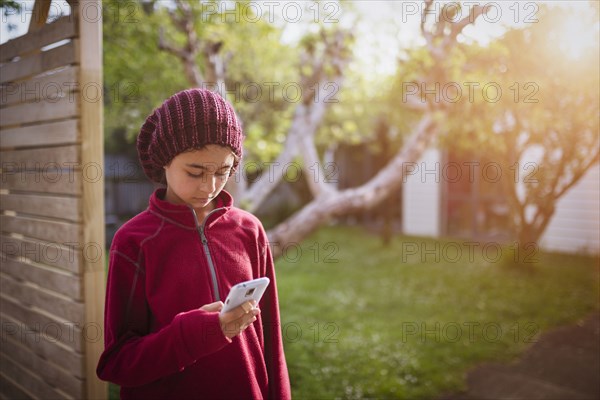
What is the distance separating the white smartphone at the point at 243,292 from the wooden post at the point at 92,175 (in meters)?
1.24

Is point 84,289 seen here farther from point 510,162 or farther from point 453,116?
point 510,162

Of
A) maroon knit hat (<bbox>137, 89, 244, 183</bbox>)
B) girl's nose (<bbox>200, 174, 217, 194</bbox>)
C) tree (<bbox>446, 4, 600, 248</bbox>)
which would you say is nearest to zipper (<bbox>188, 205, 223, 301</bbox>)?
girl's nose (<bbox>200, 174, 217, 194</bbox>)

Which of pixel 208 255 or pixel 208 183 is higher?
pixel 208 183

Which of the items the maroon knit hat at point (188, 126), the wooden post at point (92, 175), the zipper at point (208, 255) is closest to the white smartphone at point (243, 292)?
the zipper at point (208, 255)

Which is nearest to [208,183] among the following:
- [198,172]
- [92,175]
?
[198,172]

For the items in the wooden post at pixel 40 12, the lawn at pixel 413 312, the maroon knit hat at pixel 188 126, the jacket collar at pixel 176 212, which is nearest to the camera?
Result: the maroon knit hat at pixel 188 126

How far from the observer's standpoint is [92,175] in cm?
236

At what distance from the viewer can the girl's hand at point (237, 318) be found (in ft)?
4.79

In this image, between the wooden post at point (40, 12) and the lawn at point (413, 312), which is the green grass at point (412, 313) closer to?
the lawn at point (413, 312)

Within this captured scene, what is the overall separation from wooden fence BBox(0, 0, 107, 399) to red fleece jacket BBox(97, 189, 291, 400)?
0.85 meters

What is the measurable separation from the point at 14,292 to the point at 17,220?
0.47 metres

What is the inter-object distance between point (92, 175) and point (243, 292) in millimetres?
1341

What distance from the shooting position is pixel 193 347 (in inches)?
58.0

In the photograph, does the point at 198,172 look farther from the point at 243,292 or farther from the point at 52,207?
the point at 52,207
